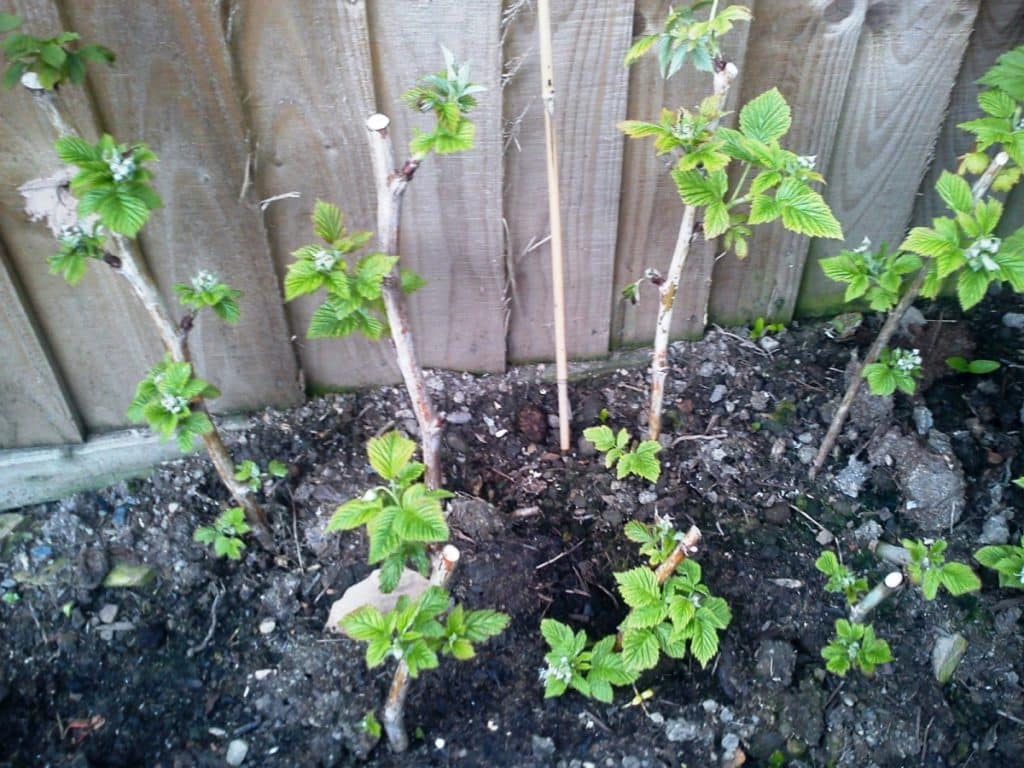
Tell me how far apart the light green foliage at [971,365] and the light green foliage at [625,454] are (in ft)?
3.02

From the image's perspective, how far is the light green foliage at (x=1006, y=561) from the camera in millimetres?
1884

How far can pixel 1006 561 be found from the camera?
189 cm

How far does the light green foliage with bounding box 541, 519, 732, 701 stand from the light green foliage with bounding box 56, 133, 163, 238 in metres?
1.19

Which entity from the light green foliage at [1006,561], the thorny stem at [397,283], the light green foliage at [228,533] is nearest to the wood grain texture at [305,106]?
the thorny stem at [397,283]

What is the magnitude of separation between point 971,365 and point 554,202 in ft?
4.38

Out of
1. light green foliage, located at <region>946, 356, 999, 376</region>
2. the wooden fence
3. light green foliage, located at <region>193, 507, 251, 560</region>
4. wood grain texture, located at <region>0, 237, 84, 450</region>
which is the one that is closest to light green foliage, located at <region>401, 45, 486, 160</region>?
the wooden fence

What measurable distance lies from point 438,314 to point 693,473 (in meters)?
0.82

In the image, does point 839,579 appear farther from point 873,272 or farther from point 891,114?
point 891,114

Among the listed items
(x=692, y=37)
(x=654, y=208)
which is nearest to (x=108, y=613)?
(x=654, y=208)

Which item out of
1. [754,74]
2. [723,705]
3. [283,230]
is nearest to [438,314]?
[283,230]

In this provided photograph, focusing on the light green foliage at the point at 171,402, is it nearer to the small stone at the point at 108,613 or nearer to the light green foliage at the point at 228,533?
the light green foliage at the point at 228,533

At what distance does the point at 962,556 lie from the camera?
2221 mm

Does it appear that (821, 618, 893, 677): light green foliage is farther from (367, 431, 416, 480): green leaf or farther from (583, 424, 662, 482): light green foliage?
(367, 431, 416, 480): green leaf

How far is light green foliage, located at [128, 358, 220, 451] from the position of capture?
73.0 inches
